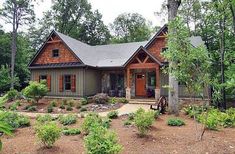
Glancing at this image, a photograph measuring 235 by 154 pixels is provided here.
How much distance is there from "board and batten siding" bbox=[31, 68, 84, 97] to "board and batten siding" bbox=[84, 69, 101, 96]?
16.0 inches

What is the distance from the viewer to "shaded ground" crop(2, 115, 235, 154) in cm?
669

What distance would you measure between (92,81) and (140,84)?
4039 millimetres

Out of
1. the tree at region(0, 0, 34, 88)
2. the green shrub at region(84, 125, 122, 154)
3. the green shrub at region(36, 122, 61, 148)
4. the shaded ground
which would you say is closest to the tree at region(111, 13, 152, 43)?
the tree at region(0, 0, 34, 88)

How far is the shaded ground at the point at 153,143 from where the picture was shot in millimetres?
6688

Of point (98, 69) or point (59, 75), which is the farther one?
point (98, 69)

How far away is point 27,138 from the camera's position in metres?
8.23

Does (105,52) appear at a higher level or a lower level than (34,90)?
higher

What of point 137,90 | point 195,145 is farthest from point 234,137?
point 137,90

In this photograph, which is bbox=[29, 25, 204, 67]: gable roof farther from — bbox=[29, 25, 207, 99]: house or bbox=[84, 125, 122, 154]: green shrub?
bbox=[84, 125, 122, 154]: green shrub

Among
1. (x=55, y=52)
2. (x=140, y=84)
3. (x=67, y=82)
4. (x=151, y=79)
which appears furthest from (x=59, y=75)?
(x=151, y=79)

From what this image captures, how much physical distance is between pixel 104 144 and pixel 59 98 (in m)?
16.2

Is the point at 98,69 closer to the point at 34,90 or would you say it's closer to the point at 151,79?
the point at 151,79

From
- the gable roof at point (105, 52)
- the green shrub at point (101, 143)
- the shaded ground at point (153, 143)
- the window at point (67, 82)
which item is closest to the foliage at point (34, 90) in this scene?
the window at point (67, 82)

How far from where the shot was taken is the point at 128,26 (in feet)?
151
